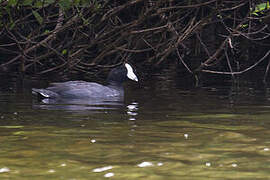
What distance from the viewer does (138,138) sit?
690 cm

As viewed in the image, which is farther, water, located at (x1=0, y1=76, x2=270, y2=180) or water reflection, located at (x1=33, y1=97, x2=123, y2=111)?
water reflection, located at (x1=33, y1=97, x2=123, y2=111)

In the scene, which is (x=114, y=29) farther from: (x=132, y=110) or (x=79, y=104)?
(x=132, y=110)

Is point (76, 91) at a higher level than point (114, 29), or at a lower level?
lower

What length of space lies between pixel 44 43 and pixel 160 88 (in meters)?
2.33

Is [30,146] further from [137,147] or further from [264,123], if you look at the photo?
[264,123]

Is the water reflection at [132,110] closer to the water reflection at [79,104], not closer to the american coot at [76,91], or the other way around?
the water reflection at [79,104]

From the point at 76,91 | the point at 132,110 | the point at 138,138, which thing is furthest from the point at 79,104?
the point at 138,138

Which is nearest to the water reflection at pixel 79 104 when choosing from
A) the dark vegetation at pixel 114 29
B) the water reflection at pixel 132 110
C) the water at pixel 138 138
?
the water at pixel 138 138

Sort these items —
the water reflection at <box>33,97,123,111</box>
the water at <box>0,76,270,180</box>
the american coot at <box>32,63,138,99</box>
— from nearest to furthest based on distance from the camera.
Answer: the water at <box>0,76,270,180</box> < the water reflection at <box>33,97,123,111</box> < the american coot at <box>32,63,138,99</box>

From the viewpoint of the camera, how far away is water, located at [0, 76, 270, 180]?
17.5 ft

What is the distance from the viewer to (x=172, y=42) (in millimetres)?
11773

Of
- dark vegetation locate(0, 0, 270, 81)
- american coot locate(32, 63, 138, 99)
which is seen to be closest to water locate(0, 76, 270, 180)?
american coot locate(32, 63, 138, 99)

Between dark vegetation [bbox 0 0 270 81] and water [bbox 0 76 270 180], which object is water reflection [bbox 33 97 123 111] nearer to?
water [bbox 0 76 270 180]

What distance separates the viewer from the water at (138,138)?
210 inches
